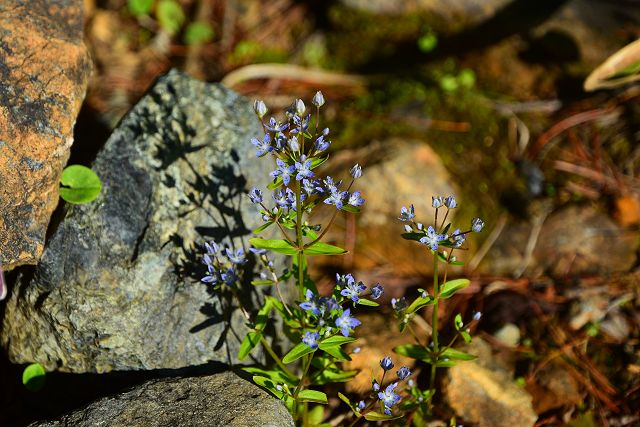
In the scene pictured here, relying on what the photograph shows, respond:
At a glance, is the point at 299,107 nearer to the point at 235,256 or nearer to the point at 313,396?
the point at 235,256

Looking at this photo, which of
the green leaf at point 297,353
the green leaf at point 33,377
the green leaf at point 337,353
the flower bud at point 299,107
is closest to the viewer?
the flower bud at point 299,107

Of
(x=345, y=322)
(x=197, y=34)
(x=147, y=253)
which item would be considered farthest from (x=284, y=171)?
(x=197, y=34)

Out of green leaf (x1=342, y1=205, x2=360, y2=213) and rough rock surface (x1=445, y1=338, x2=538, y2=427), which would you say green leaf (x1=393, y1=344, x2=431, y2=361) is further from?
green leaf (x1=342, y1=205, x2=360, y2=213)

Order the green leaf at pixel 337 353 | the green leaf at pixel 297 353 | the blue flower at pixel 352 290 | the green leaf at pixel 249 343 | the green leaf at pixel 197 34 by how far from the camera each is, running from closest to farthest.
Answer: the blue flower at pixel 352 290 < the green leaf at pixel 297 353 < the green leaf at pixel 337 353 < the green leaf at pixel 249 343 < the green leaf at pixel 197 34

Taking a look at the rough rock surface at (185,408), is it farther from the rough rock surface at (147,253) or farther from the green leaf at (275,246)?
the green leaf at (275,246)

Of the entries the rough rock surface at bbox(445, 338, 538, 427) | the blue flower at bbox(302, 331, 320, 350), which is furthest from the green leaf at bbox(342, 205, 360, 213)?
the rough rock surface at bbox(445, 338, 538, 427)

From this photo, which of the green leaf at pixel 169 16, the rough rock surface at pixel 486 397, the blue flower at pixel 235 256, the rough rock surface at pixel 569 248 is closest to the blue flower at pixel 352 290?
the blue flower at pixel 235 256
